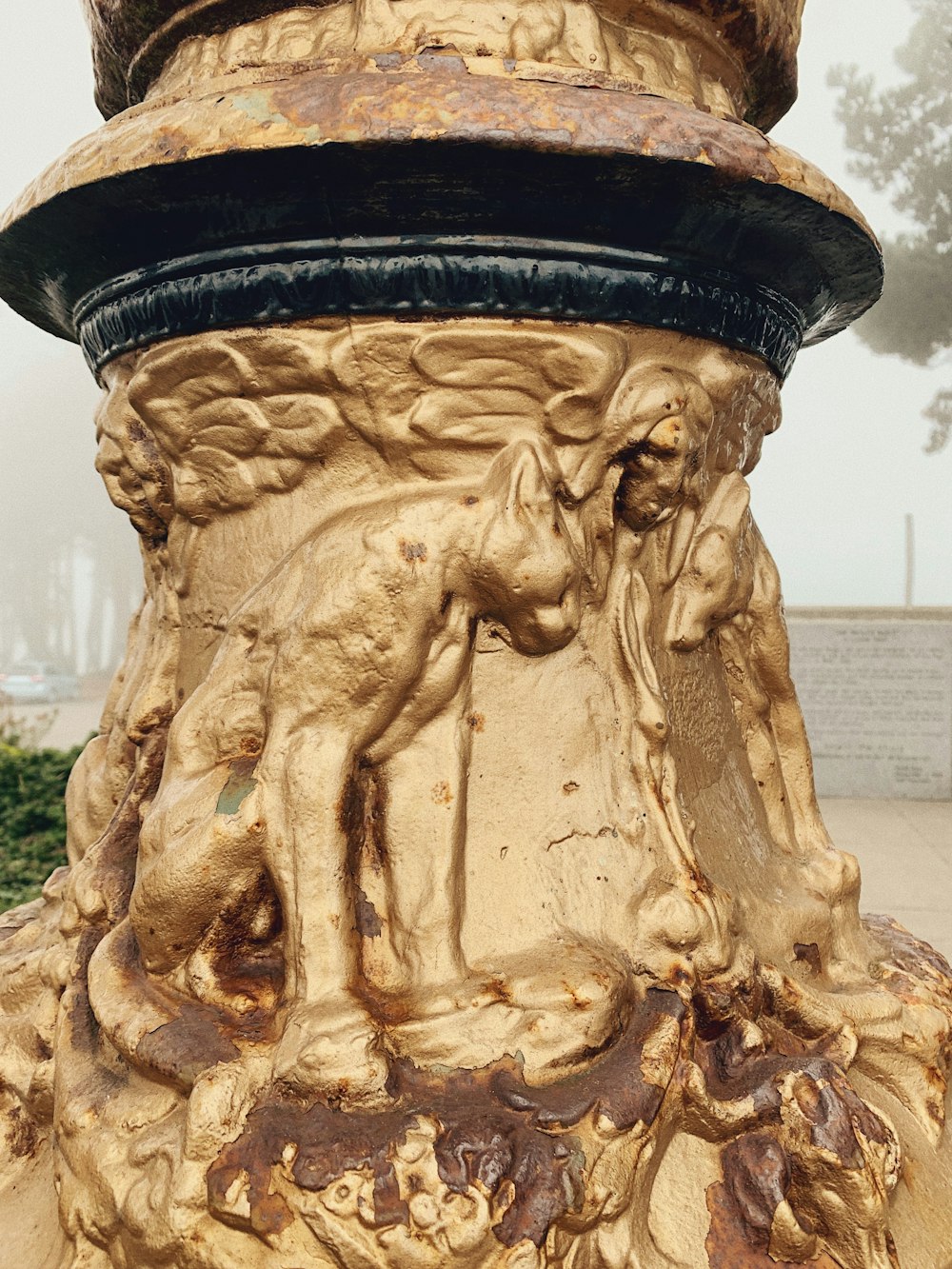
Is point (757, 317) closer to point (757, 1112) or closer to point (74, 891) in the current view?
point (757, 1112)

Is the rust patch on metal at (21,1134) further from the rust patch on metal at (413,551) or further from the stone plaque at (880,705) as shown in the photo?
the stone plaque at (880,705)

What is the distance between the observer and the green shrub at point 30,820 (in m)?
3.34

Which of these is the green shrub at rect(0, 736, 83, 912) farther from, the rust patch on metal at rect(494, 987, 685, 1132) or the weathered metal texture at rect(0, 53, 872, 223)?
the weathered metal texture at rect(0, 53, 872, 223)

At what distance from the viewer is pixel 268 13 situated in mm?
1284

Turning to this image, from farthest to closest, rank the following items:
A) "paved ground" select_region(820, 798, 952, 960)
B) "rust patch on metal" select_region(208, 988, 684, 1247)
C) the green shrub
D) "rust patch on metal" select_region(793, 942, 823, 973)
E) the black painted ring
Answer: the green shrub < "paved ground" select_region(820, 798, 952, 960) < "rust patch on metal" select_region(793, 942, 823, 973) < the black painted ring < "rust patch on metal" select_region(208, 988, 684, 1247)

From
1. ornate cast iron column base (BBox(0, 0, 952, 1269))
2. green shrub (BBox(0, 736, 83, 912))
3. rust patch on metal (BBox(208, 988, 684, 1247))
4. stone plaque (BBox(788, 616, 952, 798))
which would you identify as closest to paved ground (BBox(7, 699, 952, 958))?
stone plaque (BBox(788, 616, 952, 798))

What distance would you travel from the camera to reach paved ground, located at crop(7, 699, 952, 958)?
318 cm

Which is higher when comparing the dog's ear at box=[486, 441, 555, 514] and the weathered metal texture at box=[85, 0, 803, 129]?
the weathered metal texture at box=[85, 0, 803, 129]

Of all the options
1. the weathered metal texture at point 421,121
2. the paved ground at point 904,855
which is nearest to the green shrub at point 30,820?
the paved ground at point 904,855

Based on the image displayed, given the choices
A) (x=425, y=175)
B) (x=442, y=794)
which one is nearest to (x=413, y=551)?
(x=442, y=794)

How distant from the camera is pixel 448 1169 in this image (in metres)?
0.99

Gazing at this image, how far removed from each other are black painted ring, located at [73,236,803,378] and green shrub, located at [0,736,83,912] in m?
2.49

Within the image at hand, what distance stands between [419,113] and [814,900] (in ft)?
3.68

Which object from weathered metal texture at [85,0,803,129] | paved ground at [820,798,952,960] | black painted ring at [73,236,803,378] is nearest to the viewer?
black painted ring at [73,236,803,378]
